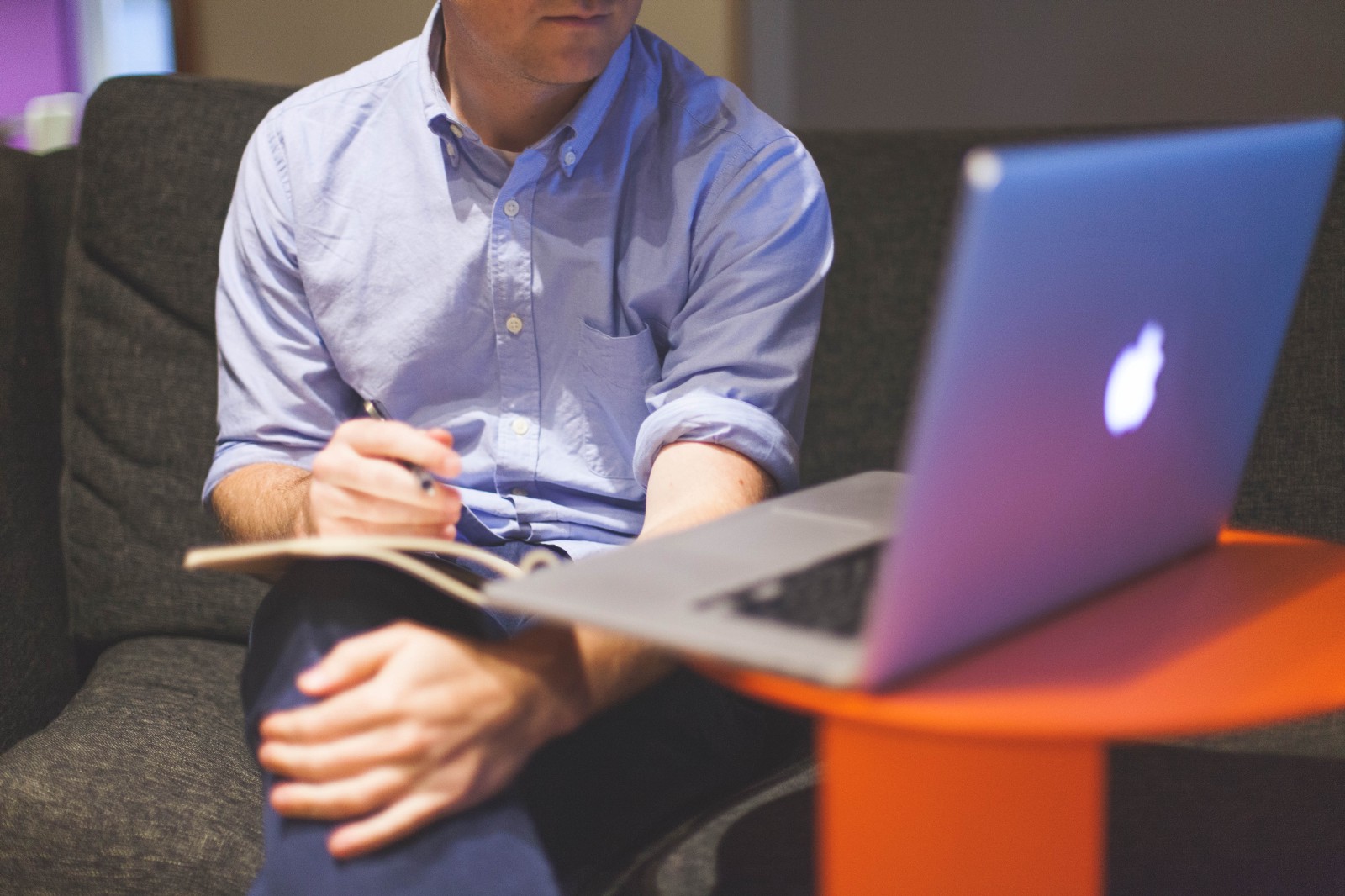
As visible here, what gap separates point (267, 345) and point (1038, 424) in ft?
2.81

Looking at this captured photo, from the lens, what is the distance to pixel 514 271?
1.14 meters

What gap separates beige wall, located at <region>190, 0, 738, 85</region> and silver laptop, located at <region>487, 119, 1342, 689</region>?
5.35 feet

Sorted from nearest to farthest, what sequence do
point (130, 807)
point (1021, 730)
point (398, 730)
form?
point (1021, 730), point (398, 730), point (130, 807)

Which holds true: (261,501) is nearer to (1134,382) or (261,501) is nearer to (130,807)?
(130,807)

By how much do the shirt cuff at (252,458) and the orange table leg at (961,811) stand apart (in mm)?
718

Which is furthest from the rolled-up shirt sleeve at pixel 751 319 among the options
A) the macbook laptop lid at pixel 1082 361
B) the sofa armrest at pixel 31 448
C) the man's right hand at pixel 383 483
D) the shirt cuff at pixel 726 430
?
the sofa armrest at pixel 31 448

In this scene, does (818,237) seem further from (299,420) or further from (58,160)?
(58,160)

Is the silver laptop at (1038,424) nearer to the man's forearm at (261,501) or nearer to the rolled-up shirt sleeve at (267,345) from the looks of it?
the man's forearm at (261,501)

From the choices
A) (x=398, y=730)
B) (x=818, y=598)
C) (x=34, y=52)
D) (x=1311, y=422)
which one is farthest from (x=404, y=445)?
(x=34, y=52)

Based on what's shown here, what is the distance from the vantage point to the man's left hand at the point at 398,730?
675 millimetres

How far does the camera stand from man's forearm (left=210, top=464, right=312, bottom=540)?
106 centimetres

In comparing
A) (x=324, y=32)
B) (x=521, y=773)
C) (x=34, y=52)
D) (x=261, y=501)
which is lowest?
(x=521, y=773)

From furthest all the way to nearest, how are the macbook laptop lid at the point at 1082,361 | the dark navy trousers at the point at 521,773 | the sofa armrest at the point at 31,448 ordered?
the sofa armrest at the point at 31,448 → the dark navy trousers at the point at 521,773 → the macbook laptop lid at the point at 1082,361

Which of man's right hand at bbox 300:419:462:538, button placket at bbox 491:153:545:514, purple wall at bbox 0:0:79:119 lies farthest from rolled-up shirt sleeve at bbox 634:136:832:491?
purple wall at bbox 0:0:79:119
